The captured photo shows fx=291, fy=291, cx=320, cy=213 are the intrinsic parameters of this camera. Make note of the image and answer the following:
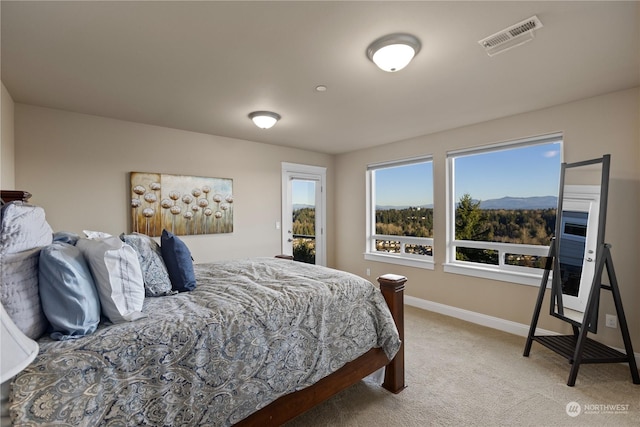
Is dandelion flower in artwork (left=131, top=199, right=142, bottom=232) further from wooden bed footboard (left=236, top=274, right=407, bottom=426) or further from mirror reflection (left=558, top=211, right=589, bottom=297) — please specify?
mirror reflection (left=558, top=211, right=589, bottom=297)

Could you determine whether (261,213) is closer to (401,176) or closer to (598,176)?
(401,176)

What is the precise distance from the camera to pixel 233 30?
169 cm

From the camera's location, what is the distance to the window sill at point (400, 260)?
4027 millimetres

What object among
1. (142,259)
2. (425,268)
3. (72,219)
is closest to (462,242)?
(425,268)

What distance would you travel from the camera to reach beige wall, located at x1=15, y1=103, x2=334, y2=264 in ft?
9.20

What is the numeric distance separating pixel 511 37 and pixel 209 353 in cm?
242

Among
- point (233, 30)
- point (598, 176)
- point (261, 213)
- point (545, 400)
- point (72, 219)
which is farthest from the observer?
point (261, 213)

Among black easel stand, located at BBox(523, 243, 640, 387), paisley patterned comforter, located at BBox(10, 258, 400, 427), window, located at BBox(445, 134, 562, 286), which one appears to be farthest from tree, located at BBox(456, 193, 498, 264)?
paisley patterned comforter, located at BBox(10, 258, 400, 427)

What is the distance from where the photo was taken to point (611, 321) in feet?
8.55

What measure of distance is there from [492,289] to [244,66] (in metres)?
3.46

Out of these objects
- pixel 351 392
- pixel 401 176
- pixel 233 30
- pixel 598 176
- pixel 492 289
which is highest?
pixel 233 30

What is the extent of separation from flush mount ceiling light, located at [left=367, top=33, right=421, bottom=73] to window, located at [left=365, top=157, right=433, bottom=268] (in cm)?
239

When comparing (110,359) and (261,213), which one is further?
(261,213)

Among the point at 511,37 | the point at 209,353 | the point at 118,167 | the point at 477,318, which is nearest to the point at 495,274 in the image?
the point at 477,318
